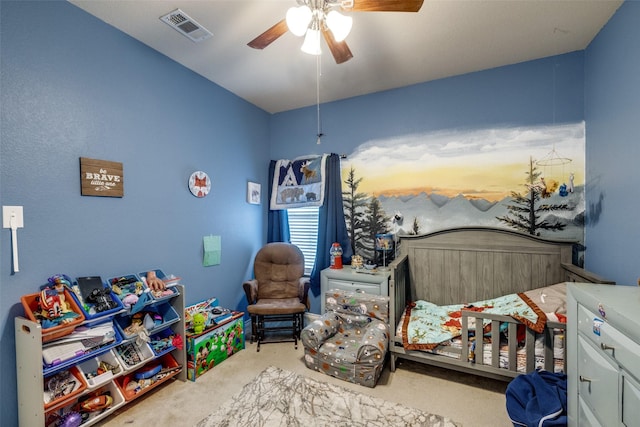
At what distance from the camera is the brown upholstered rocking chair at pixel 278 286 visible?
3006 millimetres

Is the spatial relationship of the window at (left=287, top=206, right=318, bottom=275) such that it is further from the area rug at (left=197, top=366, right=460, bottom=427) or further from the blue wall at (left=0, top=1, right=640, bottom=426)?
the area rug at (left=197, top=366, right=460, bottom=427)

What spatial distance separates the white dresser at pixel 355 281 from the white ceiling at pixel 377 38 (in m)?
2.01

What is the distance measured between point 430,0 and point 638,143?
1.55 meters

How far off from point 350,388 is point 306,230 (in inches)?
76.9

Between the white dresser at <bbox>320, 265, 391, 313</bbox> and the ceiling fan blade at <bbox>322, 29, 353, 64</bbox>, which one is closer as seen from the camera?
the ceiling fan blade at <bbox>322, 29, 353, 64</bbox>

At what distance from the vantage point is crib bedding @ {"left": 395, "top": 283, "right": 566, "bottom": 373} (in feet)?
6.26

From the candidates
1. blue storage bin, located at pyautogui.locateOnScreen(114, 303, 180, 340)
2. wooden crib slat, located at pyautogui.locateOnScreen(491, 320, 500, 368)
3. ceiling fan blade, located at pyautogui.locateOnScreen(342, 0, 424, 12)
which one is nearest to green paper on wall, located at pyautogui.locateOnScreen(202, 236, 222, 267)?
blue storage bin, located at pyautogui.locateOnScreen(114, 303, 180, 340)

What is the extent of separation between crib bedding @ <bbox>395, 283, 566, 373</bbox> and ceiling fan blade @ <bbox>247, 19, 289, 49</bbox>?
236 cm

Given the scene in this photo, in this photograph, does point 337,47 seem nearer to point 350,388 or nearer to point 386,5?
point 386,5

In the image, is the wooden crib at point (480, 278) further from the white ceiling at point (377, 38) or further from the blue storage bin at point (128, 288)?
the blue storage bin at point (128, 288)

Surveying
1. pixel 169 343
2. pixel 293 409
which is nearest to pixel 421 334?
pixel 293 409

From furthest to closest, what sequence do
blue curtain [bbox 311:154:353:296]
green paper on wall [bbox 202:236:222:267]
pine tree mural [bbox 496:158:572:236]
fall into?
blue curtain [bbox 311:154:353:296], green paper on wall [bbox 202:236:222:267], pine tree mural [bbox 496:158:572:236]

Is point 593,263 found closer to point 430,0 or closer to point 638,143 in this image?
point 638,143

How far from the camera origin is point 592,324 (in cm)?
119
